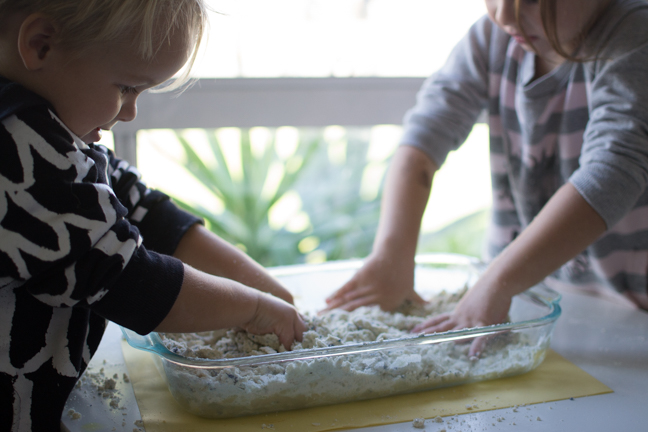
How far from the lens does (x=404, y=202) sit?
0.88m

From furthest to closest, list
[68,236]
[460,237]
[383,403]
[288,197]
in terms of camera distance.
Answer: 1. [460,237]
2. [288,197]
3. [383,403]
4. [68,236]

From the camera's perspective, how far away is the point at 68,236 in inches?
17.1

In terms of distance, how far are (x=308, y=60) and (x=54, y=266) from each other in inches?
40.6

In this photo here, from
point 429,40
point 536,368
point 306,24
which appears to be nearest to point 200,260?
point 536,368

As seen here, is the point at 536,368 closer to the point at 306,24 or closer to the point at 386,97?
the point at 386,97

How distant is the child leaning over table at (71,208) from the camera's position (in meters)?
0.43

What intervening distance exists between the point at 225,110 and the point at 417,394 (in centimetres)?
79

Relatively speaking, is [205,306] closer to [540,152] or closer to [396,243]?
[396,243]

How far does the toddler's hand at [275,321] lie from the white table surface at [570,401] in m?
0.14

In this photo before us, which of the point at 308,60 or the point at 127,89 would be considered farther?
the point at 308,60

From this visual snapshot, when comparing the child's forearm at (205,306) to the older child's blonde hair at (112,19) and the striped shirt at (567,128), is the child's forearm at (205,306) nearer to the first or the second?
the older child's blonde hair at (112,19)

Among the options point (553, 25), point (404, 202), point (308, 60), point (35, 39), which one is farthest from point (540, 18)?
point (308, 60)

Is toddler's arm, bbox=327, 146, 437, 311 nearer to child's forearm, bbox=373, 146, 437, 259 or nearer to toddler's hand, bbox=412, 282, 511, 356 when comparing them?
child's forearm, bbox=373, 146, 437, 259

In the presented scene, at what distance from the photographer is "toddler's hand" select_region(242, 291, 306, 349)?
577 millimetres
